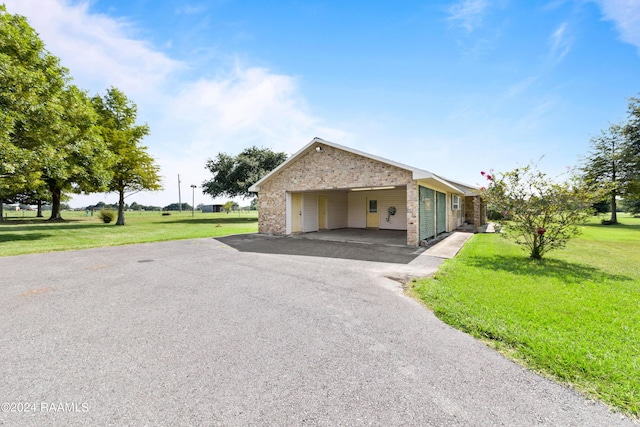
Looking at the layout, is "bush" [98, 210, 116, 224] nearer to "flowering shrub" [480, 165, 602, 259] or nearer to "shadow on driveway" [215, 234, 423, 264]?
"shadow on driveway" [215, 234, 423, 264]

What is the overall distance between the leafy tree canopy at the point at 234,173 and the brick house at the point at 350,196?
17.4 metres

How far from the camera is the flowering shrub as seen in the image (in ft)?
23.0

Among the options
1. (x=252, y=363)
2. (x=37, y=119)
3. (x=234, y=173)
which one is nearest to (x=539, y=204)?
(x=252, y=363)

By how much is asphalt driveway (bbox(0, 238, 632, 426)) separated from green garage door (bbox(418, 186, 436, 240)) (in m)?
6.31

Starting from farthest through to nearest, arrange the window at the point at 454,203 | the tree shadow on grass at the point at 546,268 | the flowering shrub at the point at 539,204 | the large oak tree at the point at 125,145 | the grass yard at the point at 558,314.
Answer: the large oak tree at the point at 125,145 < the window at the point at 454,203 < the flowering shrub at the point at 539,204 < the tree shadow on grass at the point at 546,268 < the grass yard at the point at 558,314

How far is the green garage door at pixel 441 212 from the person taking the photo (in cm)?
1387

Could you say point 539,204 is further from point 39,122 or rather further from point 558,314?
point 39,122

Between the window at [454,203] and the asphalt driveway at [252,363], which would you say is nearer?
the asphalt driveway at [252,363]

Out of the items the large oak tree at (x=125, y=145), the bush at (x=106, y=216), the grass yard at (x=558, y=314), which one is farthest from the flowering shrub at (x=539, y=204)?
the bush at (x=106, y=216)

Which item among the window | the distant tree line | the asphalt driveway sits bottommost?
the asphalt driveway

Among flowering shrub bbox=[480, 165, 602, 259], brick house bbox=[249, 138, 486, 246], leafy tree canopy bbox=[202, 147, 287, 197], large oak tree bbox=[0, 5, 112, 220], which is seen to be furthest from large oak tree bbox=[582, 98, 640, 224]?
large oak tree bbox=[0, 5, 112, 220]

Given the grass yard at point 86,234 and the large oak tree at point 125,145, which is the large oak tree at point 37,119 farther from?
the large oak tree at point 125,145

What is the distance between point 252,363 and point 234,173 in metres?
32.5

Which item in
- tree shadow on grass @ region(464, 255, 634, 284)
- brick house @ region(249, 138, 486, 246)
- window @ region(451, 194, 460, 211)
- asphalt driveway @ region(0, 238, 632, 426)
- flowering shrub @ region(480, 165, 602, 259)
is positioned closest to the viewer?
asphalt driveway @ region(0, 238, 632, 426)
